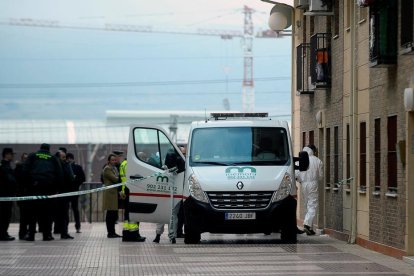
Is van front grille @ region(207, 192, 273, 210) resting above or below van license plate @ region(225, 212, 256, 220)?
above

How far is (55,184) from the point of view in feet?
88.1

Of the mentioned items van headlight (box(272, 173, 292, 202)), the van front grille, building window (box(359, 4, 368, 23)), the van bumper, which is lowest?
the van bumper

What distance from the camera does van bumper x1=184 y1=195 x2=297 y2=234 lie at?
2400 cm

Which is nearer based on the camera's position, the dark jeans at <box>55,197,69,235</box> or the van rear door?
the van rear door

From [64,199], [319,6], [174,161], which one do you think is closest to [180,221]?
[174,161]

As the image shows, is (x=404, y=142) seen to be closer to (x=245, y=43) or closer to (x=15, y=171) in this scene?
(x=15, y=171)

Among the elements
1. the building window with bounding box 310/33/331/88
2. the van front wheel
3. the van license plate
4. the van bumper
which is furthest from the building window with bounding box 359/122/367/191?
the building window with bounding box 310/33/331/88

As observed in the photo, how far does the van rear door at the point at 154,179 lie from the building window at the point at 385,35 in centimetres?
513

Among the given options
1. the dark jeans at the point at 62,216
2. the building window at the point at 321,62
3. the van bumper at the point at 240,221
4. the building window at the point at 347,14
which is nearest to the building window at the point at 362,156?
the van bumper at the point at 240,221

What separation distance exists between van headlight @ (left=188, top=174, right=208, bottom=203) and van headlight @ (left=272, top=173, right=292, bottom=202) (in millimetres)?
1271

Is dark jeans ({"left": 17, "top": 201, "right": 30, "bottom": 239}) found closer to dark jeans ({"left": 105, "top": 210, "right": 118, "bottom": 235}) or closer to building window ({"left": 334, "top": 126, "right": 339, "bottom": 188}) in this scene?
dark jeans ({"left": 105, "top": 210, "right": 118, "bottom": 235})

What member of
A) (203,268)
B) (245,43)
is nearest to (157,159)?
(203,268)

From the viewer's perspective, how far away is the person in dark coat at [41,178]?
26.6 meters

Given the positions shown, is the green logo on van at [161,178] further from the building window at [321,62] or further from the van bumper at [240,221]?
the building window at [321,62]
